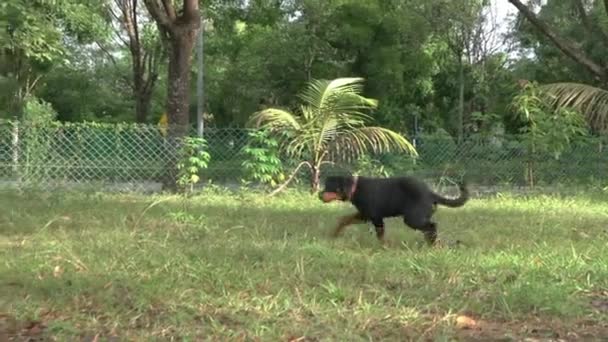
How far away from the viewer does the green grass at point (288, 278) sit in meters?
4.12

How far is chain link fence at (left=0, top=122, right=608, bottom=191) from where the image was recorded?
10.3 meters

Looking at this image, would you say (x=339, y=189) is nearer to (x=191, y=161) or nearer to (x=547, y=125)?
(x=191, y=161)

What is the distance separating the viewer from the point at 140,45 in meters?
26.2

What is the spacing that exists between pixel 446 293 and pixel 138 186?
23.1 ft

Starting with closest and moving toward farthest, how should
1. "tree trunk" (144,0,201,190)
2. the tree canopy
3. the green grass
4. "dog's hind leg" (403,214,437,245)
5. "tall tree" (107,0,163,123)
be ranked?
the green grass < "dog's hind leg" (403,214,437,245) < "tree trunk" (144,0,201,190) < the tree canopy < "tall tree" (107,0,163,123)

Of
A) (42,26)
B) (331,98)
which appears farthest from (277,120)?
(42,26)

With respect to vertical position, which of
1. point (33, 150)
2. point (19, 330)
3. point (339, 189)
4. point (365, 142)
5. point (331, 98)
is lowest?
point (19, 330)

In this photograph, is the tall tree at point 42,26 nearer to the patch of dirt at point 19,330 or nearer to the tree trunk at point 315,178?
the tree trunk at point 315,178

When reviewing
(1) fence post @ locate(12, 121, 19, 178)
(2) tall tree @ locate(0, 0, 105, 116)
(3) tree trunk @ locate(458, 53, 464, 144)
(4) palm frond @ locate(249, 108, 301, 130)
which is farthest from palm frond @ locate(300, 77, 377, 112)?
(3) tree trunk @ locate(458, 53, 464, 144)

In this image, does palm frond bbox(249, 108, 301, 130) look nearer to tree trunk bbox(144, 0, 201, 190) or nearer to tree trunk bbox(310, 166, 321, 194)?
tree trunk bbox(310, 166, 321, 194)

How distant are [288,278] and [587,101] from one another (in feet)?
29.5

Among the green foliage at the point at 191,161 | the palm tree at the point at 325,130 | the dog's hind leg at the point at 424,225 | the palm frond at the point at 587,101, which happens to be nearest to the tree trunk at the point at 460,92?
the palm frond at the point at 587,101

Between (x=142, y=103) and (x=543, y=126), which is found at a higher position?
(x=142, y=103)

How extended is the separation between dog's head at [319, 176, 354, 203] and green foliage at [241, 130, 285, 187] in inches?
160
